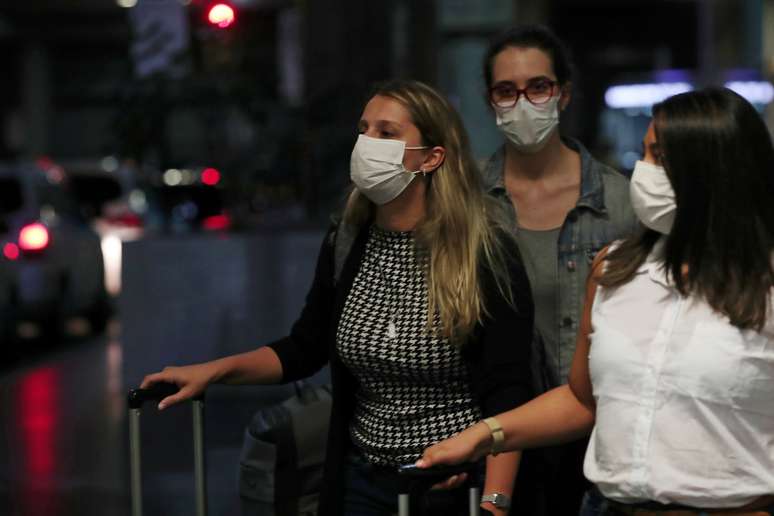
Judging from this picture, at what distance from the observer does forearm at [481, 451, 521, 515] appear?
3420 millimetres

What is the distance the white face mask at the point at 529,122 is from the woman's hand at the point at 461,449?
4.44ft

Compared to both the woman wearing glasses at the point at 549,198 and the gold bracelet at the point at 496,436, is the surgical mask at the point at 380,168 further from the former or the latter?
the gold bracelet at the point at 496,436

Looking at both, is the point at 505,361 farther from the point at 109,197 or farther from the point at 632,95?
the point at 632,95

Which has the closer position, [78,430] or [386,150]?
[386,150]

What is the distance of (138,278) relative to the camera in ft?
31.7

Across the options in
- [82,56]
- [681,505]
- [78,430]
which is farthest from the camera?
[82,56]

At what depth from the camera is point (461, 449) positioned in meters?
3.05

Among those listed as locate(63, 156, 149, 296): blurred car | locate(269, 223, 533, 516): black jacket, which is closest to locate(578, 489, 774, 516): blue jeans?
locate(269, 223, 533, 516): black jacket

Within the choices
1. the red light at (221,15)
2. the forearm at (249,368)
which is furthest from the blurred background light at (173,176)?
the forearm at (249,368)

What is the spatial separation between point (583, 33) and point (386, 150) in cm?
3983

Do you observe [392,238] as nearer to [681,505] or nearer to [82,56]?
[681,505]

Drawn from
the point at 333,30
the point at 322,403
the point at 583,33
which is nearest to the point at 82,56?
the point at 583,33

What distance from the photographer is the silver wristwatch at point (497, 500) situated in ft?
11.1

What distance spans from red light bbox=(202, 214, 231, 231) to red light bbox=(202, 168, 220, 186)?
0.42m
